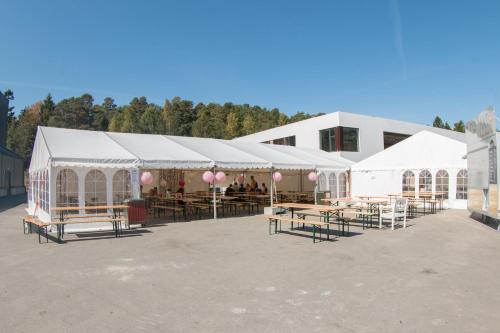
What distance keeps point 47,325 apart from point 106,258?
2926 millimetres

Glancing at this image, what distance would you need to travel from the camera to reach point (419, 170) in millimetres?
15312

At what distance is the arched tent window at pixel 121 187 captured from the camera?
1065 centimetres

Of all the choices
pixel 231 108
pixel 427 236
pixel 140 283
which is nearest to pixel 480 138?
pixel 427 236

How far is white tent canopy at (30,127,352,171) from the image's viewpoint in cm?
984

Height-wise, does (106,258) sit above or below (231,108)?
below

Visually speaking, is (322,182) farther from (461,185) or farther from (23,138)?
(23,138)

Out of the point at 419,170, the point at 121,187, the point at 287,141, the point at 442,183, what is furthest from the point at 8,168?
the point at 442,183

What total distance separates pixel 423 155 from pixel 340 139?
6867 millimetres

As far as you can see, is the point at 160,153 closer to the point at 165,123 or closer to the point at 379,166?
the point at 379,166

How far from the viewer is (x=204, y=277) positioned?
4.95m

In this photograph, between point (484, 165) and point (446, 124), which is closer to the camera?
point (484, 165)

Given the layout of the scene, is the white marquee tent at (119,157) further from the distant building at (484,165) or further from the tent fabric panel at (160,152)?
the distant building at (484,165)

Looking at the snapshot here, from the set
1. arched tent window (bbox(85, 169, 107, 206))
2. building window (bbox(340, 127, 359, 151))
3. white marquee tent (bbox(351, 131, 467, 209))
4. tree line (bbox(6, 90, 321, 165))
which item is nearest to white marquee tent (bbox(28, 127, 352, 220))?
arched tent window (bbox(85, 169, 107, 206))

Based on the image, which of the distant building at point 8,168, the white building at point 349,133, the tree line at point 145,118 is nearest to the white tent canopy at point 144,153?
the white building at point 349,133
